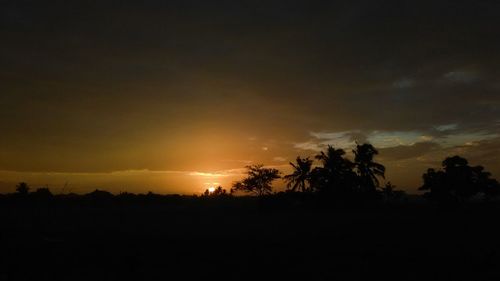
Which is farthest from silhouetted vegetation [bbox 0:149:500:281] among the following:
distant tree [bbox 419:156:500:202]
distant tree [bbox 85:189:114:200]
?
distant tree [bbox 85:189:114:200]

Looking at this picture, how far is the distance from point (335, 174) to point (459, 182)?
17.0 meters

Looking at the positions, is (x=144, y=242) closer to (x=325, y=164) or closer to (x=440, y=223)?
(x=440, y=223)

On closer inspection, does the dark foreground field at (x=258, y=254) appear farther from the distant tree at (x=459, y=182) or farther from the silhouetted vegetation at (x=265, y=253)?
the distant tree at (x=459, y=182)

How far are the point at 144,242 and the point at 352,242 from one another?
1403 cm

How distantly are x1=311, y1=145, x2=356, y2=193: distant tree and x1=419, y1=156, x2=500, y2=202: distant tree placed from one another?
1145cm

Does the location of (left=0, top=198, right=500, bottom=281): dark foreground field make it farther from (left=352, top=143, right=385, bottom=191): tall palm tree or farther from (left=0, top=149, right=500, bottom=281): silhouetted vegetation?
(left=352, top=143, right=385, bottom=191): tall palm tree

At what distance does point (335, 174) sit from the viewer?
198 feet

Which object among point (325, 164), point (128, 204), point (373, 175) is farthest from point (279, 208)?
point (128, 204)

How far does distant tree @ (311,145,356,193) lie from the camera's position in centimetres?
5950

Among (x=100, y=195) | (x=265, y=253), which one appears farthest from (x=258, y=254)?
(x=100, y=195)

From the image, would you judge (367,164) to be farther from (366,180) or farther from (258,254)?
(258,254)

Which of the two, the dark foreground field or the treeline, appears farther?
the treeline

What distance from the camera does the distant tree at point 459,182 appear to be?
56062mm

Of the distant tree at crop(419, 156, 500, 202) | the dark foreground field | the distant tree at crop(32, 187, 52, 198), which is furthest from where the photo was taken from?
the distant tree at crop(32, 187, 52, 198)
